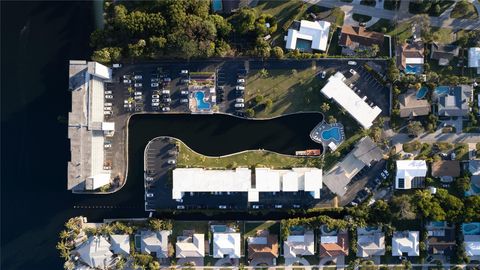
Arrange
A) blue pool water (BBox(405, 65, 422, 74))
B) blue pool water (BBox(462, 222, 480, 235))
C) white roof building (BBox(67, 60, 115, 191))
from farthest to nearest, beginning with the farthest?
blue pool water (BBox(462, 222, 480, 235)) < blue pool water (BBox(405, 65, 422, 74)) < white roof building (BBox(67, 60, 115, 191))

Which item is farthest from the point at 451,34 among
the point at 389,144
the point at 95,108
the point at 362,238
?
the point at 95,108

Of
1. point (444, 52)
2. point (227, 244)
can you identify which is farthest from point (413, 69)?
point (227, 244)

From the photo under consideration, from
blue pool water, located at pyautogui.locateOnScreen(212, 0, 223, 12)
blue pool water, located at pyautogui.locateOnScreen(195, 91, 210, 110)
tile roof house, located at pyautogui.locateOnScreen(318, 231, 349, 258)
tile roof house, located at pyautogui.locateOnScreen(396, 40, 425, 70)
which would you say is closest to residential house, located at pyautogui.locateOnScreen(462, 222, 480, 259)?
tile roof house, located at pyautogui.locateOnScreen(318, 231, 349, 258)

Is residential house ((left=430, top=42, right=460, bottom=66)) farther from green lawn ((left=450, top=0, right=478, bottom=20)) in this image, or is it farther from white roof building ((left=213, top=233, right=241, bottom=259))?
white roof building ((left=213, top=233, right=241, bottom=259))

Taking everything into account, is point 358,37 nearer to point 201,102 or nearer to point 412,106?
point 412,106

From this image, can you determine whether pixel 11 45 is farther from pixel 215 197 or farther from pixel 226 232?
pixel 226 232
